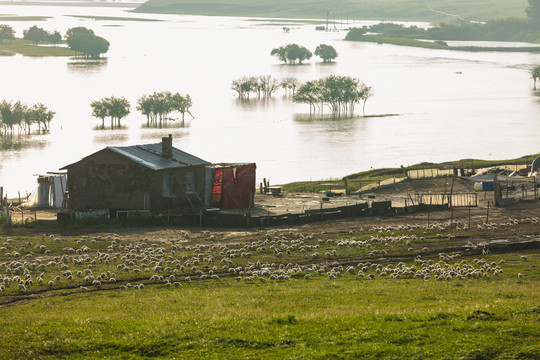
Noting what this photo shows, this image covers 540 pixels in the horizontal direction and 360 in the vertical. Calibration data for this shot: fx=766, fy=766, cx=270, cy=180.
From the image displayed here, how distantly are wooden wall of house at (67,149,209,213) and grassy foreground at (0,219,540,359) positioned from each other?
8230 mm

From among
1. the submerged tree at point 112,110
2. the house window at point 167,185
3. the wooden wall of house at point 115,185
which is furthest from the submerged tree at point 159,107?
the house window at point 167,185

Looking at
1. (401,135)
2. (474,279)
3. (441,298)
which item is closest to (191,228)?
(474,279)

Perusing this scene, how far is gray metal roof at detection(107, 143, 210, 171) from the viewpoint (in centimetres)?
5384

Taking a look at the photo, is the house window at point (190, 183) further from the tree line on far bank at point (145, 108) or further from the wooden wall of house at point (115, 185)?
the tree line on far bank at point (145, 108)

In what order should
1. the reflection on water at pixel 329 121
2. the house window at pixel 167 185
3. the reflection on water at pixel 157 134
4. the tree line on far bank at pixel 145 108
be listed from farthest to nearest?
the tree line on far bank at pixel 145 108
the reflection on water at pixel 329 121
the reflection on water at pixel 157 134
the house window at pixel 167 185

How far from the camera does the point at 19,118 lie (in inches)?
6127

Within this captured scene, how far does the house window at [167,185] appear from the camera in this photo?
5416 centimetres

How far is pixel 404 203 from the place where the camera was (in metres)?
62.4

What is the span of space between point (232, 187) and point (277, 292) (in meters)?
30.2

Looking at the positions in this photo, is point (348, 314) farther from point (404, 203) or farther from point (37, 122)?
point (37, 122)

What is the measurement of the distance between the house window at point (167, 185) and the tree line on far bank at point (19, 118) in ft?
344

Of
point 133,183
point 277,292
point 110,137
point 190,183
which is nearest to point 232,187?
point 190,183

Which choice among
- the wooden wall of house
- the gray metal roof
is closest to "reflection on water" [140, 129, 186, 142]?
the gray metal roof

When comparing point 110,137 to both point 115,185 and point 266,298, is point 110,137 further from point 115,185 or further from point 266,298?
point 266,298
